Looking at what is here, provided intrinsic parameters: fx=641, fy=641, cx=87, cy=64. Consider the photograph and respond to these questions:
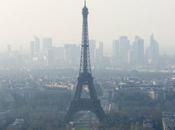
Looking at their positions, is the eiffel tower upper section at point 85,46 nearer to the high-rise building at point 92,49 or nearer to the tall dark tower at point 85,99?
the tall dark tower at point 85,99

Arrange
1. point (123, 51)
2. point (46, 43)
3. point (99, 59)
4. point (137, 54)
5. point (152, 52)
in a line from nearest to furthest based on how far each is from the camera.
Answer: point (99, 59)
point (137, 54)
point (123, 51)
point (152, 52)
point (46, 43)

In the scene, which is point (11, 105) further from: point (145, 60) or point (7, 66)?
point (145, 60)

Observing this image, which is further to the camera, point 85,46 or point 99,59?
point 99,59

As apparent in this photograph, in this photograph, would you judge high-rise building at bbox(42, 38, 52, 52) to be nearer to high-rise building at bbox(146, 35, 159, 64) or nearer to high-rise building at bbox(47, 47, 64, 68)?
high-rise building at bbox(47, 47, 64, 68)

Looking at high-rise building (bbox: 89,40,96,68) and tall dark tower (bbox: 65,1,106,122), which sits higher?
high-rise building (bbox: 89,40,96,68)

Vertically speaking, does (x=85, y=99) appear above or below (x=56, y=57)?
below

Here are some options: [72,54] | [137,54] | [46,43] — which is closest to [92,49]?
[72,54]

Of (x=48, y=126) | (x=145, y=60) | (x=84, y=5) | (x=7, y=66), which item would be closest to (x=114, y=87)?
(x=84, y=5)

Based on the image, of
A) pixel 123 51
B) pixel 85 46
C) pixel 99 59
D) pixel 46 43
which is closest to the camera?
pixel 85 46

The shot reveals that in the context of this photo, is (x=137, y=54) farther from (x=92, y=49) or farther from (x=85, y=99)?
(x=85, y=99)

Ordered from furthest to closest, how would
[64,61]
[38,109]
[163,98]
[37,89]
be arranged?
[64,61] < [37,89] < [163,98] < [38,109]

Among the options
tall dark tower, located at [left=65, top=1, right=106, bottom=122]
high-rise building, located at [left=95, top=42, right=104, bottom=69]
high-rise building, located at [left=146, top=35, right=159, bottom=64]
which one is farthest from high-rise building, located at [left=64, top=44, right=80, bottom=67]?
tall dark tower, located at [left=65, top=1, right=106, bottom=122]
